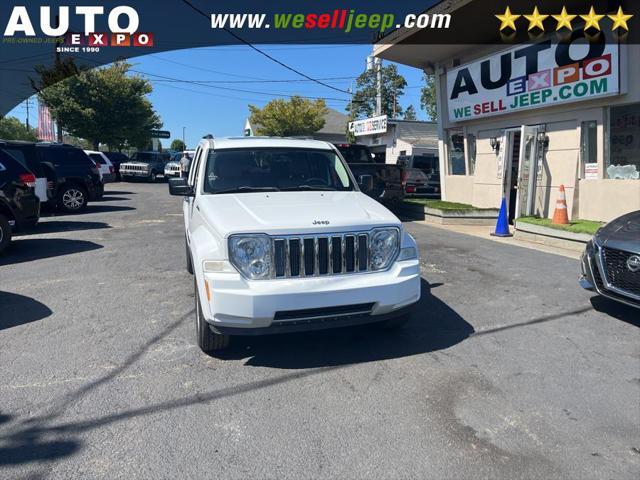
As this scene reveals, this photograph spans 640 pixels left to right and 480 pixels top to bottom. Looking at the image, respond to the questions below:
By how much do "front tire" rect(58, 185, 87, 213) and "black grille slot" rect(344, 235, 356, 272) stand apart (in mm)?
12295

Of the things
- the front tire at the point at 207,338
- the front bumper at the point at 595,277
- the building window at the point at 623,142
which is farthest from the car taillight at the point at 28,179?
the building window at the point at 623,142

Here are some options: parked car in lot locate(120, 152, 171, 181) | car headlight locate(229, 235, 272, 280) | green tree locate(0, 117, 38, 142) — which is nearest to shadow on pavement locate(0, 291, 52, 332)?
car headlight locate(229, 235, 272, 280)

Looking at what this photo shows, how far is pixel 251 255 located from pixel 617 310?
433 cm

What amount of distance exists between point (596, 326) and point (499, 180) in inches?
358

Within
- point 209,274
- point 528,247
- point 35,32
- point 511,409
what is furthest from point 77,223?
point 35,32

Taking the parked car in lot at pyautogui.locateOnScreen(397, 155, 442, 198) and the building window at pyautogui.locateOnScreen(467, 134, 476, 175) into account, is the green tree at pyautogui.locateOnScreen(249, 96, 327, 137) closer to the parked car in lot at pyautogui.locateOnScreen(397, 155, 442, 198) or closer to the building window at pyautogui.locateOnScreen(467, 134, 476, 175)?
the parked car in lot at pyautogui.locateOnScreen(397, 155, 442, 198)

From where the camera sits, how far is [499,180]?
43.2ft

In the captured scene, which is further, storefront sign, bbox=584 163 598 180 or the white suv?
storefront sign, bbox=584 163 598 180

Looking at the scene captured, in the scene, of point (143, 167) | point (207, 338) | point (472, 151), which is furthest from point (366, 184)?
point (143, 167)

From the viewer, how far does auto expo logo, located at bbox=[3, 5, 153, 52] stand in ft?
62.5

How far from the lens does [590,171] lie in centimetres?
1050

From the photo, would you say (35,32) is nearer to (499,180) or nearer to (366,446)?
(499,180)

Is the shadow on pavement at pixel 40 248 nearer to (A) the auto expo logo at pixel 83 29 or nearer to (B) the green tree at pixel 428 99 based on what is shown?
(A) the auto expo logo at pixel 83 29

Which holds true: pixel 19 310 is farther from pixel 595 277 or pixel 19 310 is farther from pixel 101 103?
pixel 101 103
